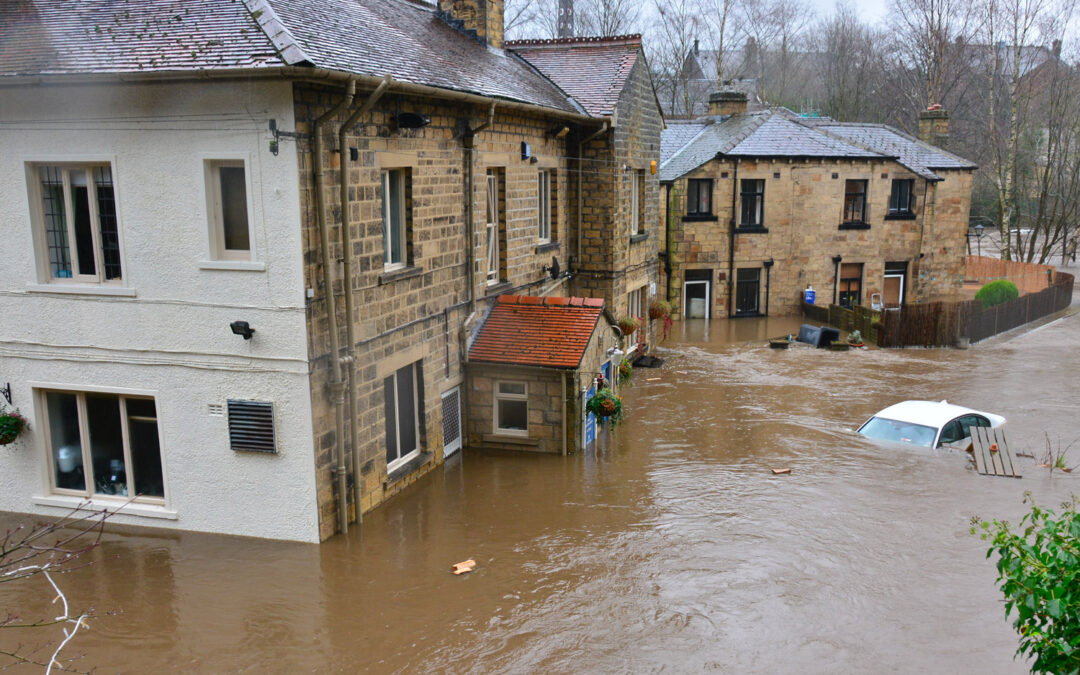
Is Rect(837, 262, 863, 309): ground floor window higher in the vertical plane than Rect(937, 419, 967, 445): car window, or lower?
higher

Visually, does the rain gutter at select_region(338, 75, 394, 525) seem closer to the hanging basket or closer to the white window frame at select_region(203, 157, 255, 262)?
the white window frame at select_region(203, 157, 255, 262)

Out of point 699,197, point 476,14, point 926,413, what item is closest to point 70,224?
point 476,14

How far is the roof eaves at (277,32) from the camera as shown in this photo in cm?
968

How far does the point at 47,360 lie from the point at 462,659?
697cm

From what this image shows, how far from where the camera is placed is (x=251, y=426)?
11023mm

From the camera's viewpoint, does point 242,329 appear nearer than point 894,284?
Yes

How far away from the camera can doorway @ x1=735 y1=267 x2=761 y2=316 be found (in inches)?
1208

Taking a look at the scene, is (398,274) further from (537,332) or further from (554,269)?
(554,269)

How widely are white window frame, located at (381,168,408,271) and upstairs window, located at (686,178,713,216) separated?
18164mm

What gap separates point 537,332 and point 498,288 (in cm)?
148

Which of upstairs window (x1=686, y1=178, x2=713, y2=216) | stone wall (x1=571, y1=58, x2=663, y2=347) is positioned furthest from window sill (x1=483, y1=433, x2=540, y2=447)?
upstairs window (x1=686, y1=178, x2=713, y2=216)

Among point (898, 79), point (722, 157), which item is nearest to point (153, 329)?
point (722, 157)

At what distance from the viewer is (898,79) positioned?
2304 inches

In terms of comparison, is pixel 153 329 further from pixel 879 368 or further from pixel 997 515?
pixel 879 368
